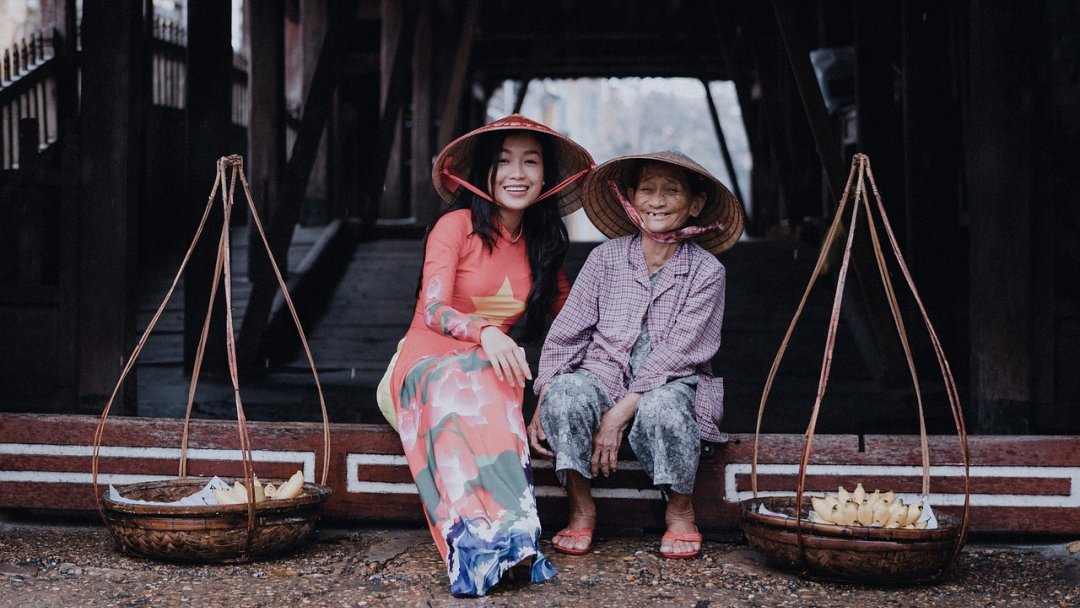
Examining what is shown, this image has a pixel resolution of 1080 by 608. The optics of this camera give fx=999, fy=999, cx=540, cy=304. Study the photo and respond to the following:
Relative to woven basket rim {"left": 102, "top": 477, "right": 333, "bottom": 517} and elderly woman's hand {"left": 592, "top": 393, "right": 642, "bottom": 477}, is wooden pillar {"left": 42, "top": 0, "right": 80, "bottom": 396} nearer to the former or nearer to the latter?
woven basket rim {"left": 102, "top": 477, "right": 333, "bottom": 517}

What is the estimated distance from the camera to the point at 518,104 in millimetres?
9117

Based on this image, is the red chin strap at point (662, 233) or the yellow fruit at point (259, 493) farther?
the red chin strap at point (662, 233)

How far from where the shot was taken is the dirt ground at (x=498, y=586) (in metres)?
2.42

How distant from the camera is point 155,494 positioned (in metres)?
2.92

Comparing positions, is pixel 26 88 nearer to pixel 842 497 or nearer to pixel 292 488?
pixel 292 488

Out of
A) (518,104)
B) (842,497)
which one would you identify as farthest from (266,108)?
(842,497)

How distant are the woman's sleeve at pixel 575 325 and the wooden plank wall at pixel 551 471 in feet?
0.99

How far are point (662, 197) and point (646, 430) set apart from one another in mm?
674

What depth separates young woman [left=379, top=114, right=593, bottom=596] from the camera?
8.31 feet

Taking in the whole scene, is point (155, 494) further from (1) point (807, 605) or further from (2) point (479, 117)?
(2) point (479, 117)

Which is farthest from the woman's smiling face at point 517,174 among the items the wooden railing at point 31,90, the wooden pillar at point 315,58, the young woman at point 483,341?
the wooden pillar at point 315,58

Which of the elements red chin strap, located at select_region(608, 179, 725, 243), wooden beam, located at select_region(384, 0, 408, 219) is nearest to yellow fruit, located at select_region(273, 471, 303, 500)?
red chin strap, located at select_region(608, 179, 725, 243)

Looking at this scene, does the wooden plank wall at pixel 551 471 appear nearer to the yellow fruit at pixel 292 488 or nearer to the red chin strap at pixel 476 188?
the yellow fruit at pixel 292 488

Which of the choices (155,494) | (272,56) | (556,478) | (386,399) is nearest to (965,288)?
(556,478)
